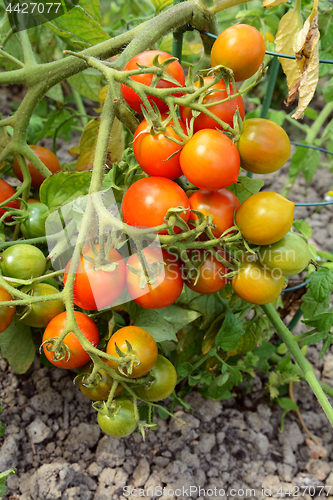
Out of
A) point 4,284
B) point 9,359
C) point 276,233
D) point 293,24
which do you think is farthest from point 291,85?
point 9,359

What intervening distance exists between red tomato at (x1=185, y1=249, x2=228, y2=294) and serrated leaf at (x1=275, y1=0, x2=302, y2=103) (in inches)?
14.9

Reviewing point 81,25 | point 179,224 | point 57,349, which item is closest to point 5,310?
point 57,349

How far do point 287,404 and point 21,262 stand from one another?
0.88m

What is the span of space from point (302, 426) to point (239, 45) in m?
1.09

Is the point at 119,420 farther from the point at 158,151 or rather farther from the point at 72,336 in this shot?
the point at 158,151

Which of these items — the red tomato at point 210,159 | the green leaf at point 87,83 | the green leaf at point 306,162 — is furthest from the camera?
the green leaf at point 306,162

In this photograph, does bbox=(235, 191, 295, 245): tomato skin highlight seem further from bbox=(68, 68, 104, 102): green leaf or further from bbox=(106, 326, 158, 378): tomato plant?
bbox=(68, 68, 104, 102): green leaf

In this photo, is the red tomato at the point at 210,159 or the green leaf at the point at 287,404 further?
the green leaf at the point at 287,404

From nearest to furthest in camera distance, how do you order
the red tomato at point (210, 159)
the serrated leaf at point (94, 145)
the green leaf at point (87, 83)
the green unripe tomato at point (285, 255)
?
the red tomato at point (210, 159), the green unripe tomato at point (285, 255), the serrated leaf at point (94, 145), the green leaf at point (87, 83)

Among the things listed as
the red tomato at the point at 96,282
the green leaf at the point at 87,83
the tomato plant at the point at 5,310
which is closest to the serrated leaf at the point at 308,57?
the red tomato at the point at 96,282

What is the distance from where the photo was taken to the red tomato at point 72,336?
71cm

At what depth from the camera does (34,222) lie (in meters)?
0.89

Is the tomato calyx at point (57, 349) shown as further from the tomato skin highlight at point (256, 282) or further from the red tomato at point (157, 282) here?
the tomato skin highlight at point (256, 282)

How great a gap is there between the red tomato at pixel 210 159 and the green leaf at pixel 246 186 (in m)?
0.15
